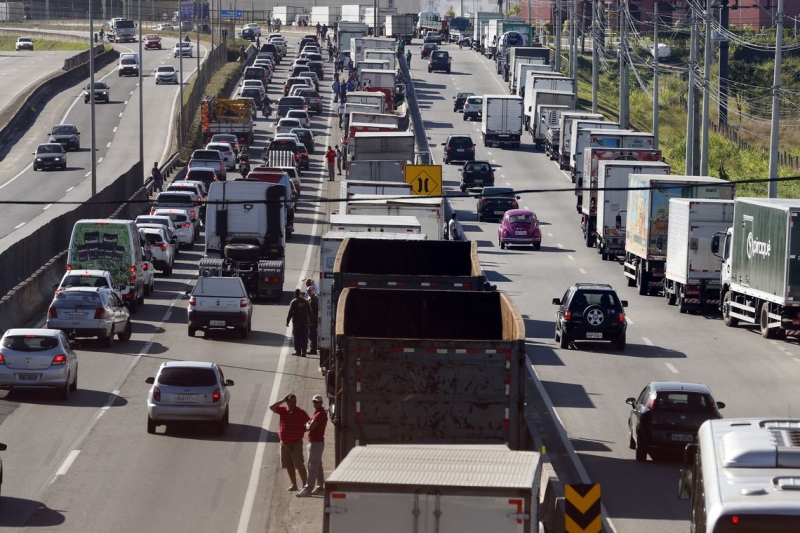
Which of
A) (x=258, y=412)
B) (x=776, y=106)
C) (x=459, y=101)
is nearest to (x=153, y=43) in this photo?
(x=459, y=101)

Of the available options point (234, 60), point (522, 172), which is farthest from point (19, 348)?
point (234, 60)

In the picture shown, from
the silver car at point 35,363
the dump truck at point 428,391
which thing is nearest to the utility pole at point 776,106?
the silver car at point 35,363

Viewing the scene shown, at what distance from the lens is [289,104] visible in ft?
329

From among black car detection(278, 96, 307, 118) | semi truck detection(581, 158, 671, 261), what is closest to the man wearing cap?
semi truck detection(581, 158, 671, 261)

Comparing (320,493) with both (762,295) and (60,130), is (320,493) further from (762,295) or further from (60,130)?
(60,130)

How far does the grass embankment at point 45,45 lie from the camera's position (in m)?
158

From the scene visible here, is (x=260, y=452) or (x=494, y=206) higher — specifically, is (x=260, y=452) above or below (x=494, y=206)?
above

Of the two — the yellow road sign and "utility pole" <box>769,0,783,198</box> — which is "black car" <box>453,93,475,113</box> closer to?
the yellow road sign

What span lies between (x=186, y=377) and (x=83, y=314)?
9.90 meters

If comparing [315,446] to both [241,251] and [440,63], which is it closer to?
[241,251]

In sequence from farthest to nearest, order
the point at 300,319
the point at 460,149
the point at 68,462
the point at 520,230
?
the point at 460,149
the point at 520,230
the point at 300,319
the point at 68,462

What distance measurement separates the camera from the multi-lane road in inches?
811

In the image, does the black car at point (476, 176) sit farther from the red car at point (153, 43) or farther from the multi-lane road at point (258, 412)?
the red car at point (153, 43)

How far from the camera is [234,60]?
5389 inches
